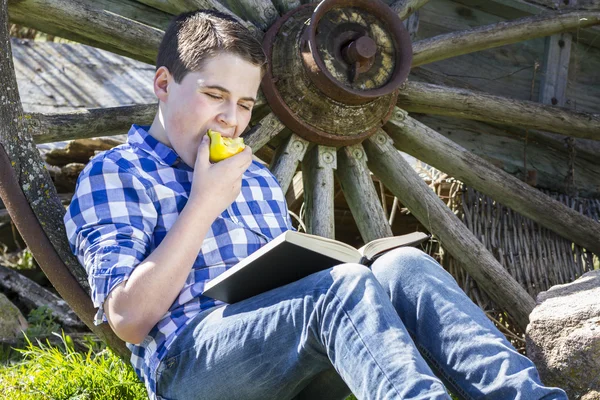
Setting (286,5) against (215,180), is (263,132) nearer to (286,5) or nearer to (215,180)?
(286,5)

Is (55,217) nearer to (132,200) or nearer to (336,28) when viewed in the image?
(132,200)

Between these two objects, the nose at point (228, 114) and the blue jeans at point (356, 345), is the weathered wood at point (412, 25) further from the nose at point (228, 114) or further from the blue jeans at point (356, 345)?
the blue jeans at point (356, 345)

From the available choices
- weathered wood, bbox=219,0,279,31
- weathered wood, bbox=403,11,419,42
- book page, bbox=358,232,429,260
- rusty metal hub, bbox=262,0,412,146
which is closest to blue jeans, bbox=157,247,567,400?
book page, bbox=358,232,429,260

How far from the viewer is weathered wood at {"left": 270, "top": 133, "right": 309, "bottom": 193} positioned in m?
3.02

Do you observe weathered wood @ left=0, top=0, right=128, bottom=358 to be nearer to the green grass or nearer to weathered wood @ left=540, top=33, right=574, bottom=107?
the green grass

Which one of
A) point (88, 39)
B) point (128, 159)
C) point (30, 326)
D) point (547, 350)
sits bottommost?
point (30, 326)

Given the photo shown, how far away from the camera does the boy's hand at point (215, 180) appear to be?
1.89m

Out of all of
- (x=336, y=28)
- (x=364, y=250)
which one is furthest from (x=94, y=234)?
(x=336, y=28)

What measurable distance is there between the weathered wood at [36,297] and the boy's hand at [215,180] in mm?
1648

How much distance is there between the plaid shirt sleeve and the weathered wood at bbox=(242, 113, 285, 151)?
3.27 feet

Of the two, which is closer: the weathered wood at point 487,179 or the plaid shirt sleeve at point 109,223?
the plaid shirt sleeve at point 109,223

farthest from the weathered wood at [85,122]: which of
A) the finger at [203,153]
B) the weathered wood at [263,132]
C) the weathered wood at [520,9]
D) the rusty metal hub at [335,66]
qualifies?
the weathered wood at [520,9]

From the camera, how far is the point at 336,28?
118 inches

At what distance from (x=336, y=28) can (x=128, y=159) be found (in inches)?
48.0
